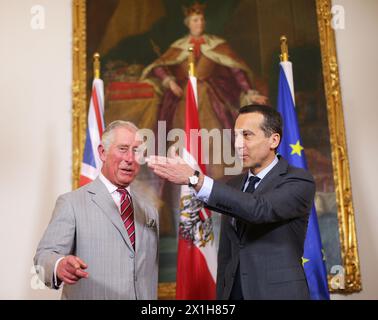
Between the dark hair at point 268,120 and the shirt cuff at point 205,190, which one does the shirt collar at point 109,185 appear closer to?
the shirt cuff at point 205,190

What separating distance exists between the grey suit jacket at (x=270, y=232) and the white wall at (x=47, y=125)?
6.58ft

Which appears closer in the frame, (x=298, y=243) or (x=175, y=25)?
(x=298, y=243)

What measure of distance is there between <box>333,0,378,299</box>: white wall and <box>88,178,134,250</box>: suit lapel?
2502mm

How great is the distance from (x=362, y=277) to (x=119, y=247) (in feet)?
8.79

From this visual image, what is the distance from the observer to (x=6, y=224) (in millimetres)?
4621

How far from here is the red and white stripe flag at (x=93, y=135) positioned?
14.2ft

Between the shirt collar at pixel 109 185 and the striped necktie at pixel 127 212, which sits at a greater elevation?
the shirt collar at pixel 109 185

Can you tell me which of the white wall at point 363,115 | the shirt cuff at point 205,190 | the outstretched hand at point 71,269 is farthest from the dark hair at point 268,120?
the white wall at point 363,115

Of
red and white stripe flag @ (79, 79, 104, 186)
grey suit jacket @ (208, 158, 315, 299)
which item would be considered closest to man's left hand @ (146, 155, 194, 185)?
grey suit jacket @ (208, 158, 315, 299)

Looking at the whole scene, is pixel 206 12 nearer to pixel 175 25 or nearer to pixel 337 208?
pixel 175 25

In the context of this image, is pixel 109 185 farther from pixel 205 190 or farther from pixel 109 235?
pixel 205 190

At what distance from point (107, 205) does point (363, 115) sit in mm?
3071
